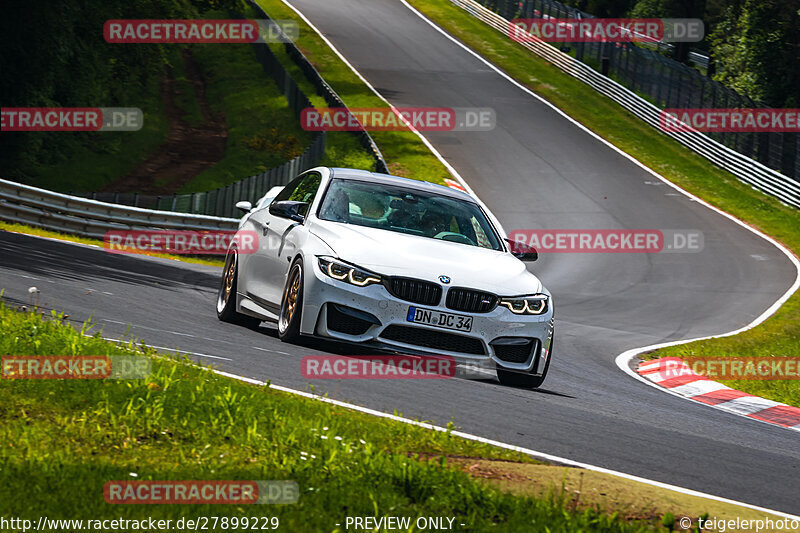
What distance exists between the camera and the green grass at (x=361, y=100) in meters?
35.1

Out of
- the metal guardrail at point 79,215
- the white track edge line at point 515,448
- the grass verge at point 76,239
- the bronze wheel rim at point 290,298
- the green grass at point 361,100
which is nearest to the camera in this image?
the white track edge line at point 515,448

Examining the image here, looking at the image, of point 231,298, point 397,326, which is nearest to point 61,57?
point 231,298

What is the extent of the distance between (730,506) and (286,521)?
2520 millimetres

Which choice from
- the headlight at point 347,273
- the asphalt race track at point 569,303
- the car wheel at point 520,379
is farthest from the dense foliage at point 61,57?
the car wheel at point 520,379

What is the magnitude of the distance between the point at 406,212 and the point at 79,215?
16.1m

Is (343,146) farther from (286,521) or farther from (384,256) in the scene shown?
(286,521)

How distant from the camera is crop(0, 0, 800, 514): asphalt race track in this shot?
725 cm

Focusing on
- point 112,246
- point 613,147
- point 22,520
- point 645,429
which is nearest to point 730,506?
point 645,429

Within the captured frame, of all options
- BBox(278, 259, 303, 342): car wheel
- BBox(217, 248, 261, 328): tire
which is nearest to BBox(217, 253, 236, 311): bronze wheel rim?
BBox(217, 248, 261, 328): tire

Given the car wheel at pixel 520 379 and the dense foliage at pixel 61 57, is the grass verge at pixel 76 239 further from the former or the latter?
the car wheel at pixel 520 379

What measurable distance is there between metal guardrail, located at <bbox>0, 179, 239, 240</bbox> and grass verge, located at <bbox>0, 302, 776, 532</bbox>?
17.1m

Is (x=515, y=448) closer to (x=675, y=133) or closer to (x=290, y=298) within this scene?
(x=290, y=298)

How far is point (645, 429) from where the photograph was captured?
8047 millimetres

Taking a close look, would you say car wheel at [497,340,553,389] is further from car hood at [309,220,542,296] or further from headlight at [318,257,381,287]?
headlight at [318,257,381,287]
